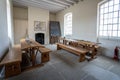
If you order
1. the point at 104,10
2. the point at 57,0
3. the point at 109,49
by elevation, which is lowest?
the point at 109,49

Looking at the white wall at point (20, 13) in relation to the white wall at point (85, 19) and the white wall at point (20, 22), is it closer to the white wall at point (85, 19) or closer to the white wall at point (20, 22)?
the white wall at point (20, 22)

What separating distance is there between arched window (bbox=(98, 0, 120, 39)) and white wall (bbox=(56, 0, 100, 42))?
30 cm

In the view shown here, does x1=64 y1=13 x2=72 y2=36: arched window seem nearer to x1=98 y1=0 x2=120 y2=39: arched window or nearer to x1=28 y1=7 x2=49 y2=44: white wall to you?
x1=28 y1=7 x2=49 y2=44: white wall

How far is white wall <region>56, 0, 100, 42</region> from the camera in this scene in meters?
4.80

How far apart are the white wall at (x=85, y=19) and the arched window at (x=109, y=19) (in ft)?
0.99

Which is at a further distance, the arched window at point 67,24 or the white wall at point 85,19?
the arched window at point 67,24

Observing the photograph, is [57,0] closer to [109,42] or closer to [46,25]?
[46,25]

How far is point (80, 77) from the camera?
227 cm

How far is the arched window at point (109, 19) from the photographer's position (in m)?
3.81

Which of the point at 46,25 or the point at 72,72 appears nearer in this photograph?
the point at 72,72

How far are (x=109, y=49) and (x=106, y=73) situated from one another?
77.0 inches

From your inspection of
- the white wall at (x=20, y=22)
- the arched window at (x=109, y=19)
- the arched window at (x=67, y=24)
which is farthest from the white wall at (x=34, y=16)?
the arched window at (x=109, y=19)

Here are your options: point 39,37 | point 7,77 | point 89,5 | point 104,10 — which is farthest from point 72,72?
point 39,37

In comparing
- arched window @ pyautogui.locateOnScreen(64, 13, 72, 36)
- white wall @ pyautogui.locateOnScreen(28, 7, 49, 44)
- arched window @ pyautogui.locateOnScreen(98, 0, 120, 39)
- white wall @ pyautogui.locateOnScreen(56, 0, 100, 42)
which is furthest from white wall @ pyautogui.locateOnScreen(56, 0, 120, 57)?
white wall @ pyautogui.locateOnScreen(28, 7, 49, 44)
